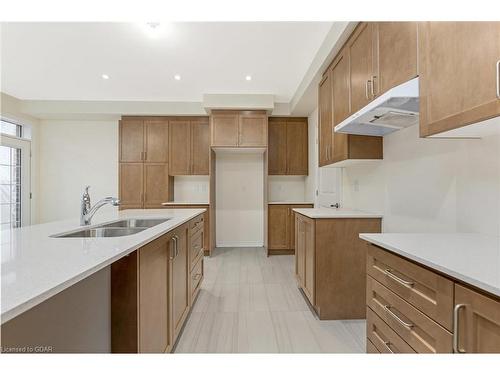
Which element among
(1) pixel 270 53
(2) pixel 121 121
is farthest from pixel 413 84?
(2) pixel 121 121

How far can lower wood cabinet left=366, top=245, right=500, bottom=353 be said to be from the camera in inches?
28.5

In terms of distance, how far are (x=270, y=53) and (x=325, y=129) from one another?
3.59 feet

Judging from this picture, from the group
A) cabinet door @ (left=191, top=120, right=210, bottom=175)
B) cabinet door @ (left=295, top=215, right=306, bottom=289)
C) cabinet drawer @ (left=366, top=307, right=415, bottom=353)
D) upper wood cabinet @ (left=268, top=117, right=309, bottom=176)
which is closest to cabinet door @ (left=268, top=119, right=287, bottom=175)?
upper wood cabinet @ (left=268, top=117, right=309, bottom=176)

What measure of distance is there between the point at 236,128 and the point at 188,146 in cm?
101

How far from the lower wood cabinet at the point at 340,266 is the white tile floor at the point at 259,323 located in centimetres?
12

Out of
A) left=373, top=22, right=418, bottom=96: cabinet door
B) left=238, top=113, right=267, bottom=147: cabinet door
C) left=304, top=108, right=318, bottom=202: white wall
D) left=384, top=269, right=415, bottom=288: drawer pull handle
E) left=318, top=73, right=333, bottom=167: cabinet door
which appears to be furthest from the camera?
left=238, top=113, right=267, bottom=147: cabinet door

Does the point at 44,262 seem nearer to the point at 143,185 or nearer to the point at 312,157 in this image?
the point at 143,185

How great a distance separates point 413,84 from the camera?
1329 millimetres

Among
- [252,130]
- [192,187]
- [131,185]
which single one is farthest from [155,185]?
[252,130]

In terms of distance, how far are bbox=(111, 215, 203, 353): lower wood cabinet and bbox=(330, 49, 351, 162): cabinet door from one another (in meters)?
1.62

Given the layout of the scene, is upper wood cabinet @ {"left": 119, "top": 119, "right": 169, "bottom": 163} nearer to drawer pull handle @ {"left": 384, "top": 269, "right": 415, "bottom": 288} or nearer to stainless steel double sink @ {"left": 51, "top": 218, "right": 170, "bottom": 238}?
stainless steel double sink @ {"left": 51, "top": 218, "right": 170, "bottom": 238}

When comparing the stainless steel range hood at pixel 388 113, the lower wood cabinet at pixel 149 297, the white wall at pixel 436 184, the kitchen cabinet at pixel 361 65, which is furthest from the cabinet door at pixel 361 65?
the lower wood cabinet at pixel 149 297

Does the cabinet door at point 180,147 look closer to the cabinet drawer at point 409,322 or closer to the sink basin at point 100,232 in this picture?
the sink basin at point 100,232

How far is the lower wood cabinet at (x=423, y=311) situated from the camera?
28.5 inches
